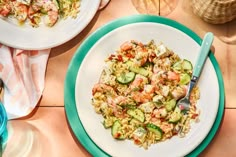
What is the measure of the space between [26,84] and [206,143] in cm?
54

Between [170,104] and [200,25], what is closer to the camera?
[170,104]

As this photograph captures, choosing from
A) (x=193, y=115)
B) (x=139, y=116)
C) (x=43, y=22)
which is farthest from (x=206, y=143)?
(x=43, y=22)

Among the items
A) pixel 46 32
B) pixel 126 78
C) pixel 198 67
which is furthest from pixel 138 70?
pixel 46 32

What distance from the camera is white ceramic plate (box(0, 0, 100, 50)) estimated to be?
1533 millimetres

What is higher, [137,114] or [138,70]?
[138,70]

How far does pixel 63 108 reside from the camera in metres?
1.55

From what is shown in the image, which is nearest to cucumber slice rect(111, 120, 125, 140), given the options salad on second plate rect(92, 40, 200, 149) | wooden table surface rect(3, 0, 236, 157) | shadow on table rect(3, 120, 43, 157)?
salad on second plate rect(92, 40, 200, 149)

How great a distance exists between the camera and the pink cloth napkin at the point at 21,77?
1.55 meters

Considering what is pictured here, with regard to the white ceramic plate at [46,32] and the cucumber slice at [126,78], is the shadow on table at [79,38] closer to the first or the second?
the white ceramic plate at [46,32]

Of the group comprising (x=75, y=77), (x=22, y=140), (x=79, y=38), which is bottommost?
(x=22, y=140)

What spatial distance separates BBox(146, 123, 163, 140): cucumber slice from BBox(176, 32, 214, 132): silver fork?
0.19 ft

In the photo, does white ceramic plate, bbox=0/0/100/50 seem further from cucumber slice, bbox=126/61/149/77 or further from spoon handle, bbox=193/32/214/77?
spoon handle, bbox=193/32/214/77

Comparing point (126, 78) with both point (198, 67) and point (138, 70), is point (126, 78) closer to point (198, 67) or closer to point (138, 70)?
point (138, 70)

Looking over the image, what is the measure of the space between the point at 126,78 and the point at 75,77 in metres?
0.15
